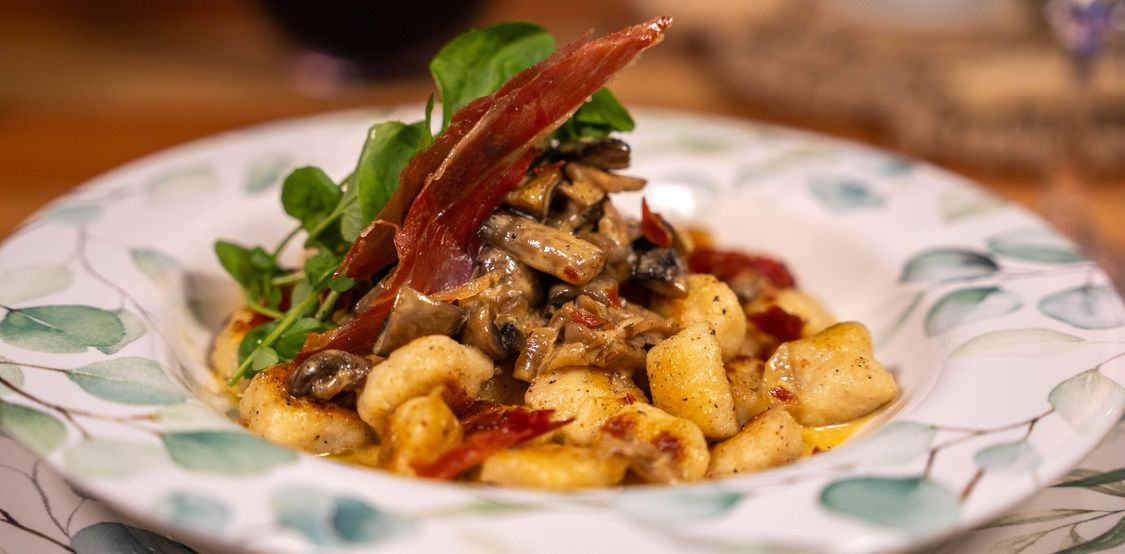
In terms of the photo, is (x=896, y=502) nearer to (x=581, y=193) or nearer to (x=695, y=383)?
(x=695, y=383)

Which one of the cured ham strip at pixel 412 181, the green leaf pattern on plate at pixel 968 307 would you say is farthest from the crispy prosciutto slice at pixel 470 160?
the green leaf pattern on plate at pixel 968 307

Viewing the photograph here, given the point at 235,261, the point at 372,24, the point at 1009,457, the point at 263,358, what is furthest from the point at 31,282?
the point at 372,24

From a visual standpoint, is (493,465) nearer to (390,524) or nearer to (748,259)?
(390,524)

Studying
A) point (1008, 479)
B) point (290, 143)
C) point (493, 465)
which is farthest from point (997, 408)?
point (290, 143)

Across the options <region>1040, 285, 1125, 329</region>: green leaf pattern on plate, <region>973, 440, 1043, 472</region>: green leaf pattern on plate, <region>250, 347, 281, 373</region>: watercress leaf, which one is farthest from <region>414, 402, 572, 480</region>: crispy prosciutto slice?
Answer: <region>1040, 285, 1125, 329</region>: green leaf pattern on plate

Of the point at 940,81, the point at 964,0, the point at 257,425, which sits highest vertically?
the point at 964,0

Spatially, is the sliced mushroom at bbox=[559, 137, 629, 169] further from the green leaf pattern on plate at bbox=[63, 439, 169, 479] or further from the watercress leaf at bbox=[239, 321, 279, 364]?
the green leaf pattern on plate at bbox=[63, 439, 169, 479]

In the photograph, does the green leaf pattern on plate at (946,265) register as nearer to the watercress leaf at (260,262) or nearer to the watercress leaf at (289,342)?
the watercress leaf at (289,342)

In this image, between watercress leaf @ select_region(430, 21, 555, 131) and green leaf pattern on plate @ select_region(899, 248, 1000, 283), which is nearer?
watercress leaf @ select_region(430, 21, 555, 131)
